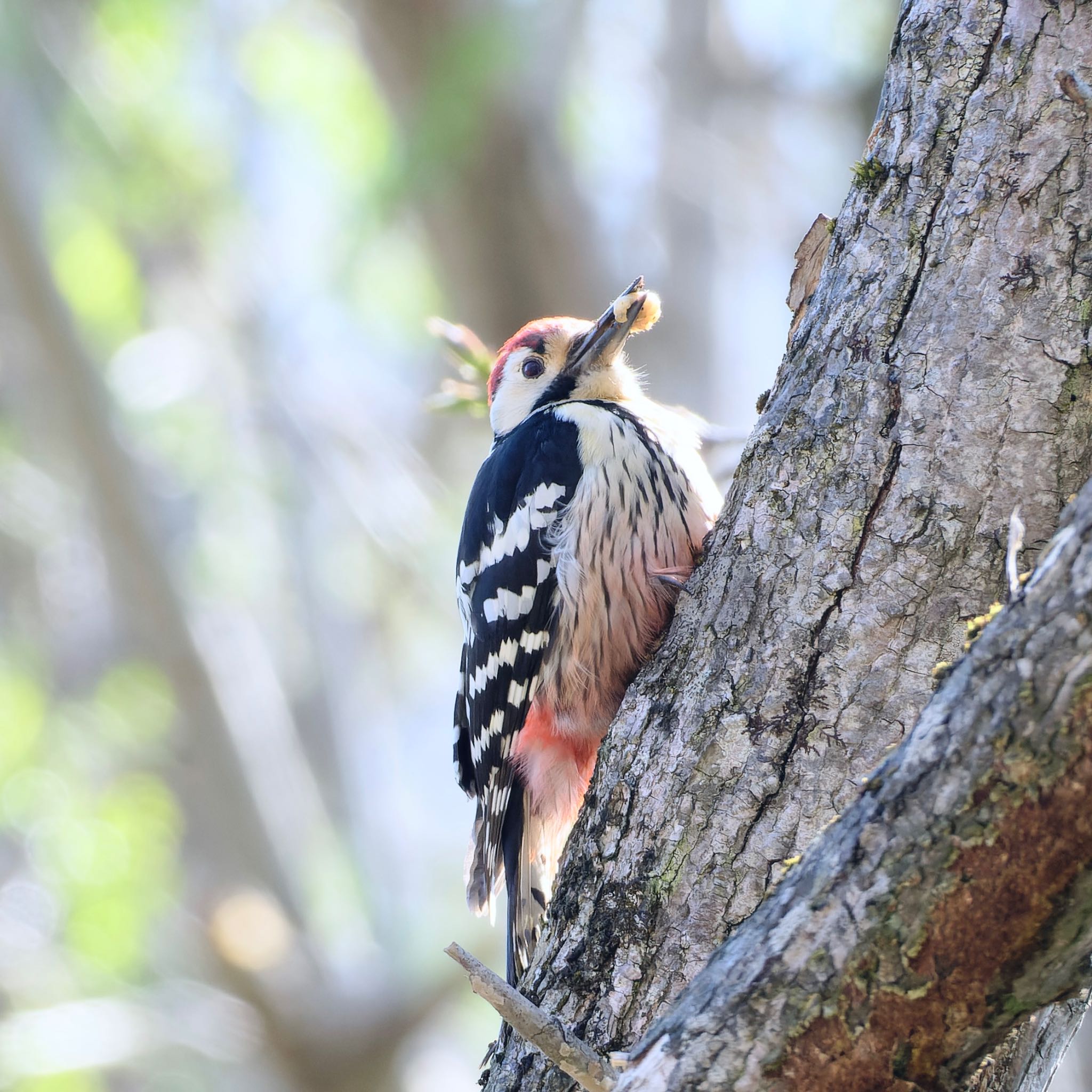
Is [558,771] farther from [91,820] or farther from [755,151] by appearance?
[91,820]

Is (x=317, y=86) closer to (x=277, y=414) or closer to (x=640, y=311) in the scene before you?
(x=277, y=414)

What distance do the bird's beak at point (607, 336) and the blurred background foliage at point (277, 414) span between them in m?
0.66

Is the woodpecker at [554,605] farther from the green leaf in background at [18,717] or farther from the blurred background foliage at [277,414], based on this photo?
the green leaf in background at [18,717]

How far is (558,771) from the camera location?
3188 mm

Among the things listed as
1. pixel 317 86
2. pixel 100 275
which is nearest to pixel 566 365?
pixel 317 86

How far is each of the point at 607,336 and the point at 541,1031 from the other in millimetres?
2608

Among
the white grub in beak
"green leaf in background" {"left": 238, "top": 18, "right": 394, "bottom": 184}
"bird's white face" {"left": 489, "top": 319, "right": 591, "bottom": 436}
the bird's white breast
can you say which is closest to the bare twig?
the bird's white breast

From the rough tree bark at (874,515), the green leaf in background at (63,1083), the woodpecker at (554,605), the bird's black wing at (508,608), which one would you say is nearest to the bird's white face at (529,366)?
the woodpecker at (554,605)

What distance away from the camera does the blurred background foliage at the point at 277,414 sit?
244 inches

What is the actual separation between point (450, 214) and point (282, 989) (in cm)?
431

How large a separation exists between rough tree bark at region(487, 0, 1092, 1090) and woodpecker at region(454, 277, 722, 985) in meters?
0.74

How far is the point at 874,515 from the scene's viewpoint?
2.00 m

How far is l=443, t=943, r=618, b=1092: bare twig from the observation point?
1.44m

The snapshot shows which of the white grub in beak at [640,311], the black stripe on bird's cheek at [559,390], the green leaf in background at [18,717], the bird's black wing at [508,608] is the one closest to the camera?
the bird's black wing at [508,608]
